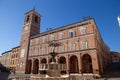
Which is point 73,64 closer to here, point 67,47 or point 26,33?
point 67,47

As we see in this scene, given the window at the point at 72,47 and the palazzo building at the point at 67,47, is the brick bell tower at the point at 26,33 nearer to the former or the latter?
the palazzo building at the point at 67,47

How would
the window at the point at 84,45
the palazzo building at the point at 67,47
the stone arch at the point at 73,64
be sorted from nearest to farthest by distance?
1. the palazzo building at the point at 67,47
2. the window at the point at 84,45
3. the stone arch at the point at 73,64

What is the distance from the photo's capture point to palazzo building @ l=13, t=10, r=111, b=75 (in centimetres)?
2262

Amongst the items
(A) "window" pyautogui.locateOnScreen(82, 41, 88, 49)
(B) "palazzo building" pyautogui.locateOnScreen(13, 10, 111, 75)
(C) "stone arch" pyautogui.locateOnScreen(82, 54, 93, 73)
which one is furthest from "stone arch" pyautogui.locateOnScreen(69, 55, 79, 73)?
(A) "window" pyautogui.locateOnScreen(82, 41, 88, 49)

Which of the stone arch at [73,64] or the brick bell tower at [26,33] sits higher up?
the brick bell tower at [26,33]

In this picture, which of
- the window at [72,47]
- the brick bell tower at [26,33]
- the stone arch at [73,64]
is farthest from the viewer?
the brick bell tower at [26,33]

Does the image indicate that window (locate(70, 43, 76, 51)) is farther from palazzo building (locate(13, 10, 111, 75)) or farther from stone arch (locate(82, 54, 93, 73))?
stone arch (locate(82, 54, 93, 73))

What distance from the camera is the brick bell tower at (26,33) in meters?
34.0

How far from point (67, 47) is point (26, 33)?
17669mm

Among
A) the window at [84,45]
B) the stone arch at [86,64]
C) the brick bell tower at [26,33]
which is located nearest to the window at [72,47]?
the window at [84,45]

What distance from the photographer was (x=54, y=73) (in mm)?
7934

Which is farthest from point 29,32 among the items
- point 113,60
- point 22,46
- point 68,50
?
point 113,60

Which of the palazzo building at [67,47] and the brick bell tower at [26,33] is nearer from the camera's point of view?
the palazzo building at [67,47]

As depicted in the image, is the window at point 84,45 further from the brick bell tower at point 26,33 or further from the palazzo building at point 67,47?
the brick bell tower at point 26,33
